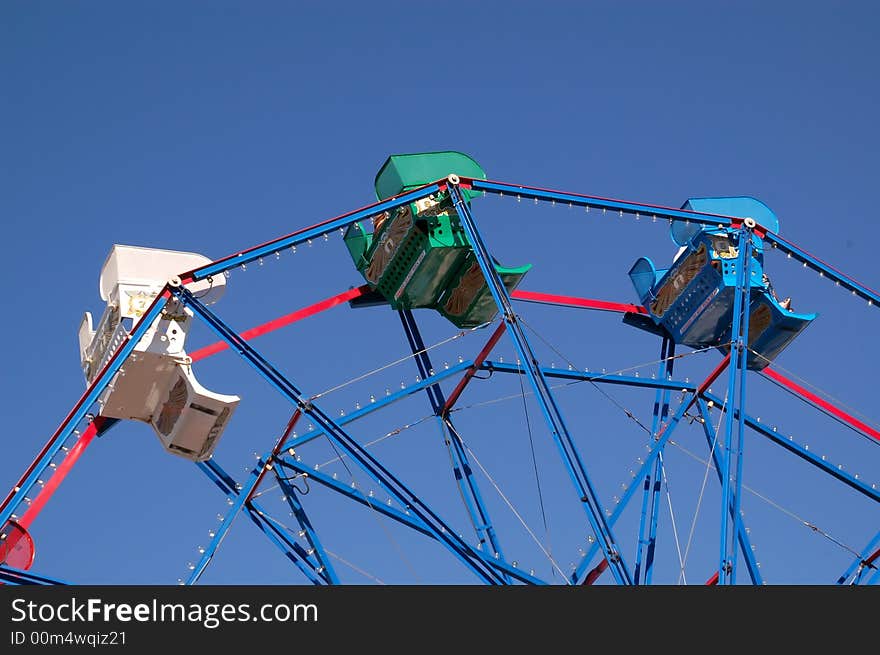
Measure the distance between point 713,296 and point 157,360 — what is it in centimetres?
1353

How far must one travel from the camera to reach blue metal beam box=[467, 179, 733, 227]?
3809cm

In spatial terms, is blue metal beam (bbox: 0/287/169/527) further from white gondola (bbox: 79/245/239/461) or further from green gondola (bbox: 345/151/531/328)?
green gondola (bbox: 345/151/531/328)

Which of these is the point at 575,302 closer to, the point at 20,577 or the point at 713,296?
the point at 713,296

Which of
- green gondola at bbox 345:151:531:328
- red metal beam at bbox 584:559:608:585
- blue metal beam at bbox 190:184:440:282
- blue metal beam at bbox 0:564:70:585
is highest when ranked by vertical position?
green gondola at bbox 345:151:531:328

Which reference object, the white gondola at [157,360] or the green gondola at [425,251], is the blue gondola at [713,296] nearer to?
the green gondola at [425,251]

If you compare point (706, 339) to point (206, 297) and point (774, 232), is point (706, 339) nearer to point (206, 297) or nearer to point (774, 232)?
point (774, 232)

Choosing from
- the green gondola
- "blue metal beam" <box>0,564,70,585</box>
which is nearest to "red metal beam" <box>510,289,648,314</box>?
the green gondola

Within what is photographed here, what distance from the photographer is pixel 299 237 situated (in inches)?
1453

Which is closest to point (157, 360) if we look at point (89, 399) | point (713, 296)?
point (89, 399)

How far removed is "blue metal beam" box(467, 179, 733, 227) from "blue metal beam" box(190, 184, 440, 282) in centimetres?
128

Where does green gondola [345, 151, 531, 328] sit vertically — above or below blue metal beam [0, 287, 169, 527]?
above

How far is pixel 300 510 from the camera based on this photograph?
40.1m

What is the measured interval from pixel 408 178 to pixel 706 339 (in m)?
8.82
